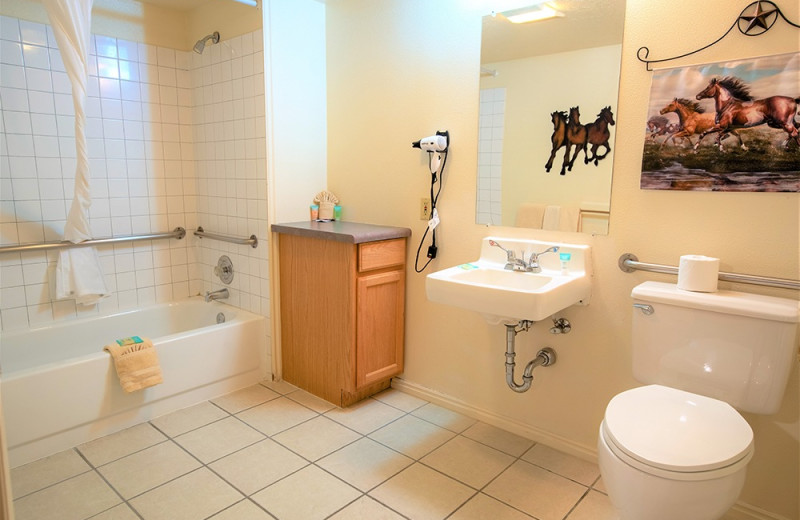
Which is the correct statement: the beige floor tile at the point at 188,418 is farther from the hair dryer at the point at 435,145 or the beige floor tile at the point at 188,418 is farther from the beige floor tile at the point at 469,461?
the hair dryer at the point at 435,145

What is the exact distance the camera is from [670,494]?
1.20m

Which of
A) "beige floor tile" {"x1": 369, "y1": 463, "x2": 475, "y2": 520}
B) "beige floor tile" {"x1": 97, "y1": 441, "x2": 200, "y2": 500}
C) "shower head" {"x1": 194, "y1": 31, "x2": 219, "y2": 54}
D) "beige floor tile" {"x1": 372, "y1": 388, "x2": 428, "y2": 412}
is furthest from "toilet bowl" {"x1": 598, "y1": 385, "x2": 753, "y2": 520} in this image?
"shower head" {"x1": 194, "y1": 31, "x2": 219, "y2": 54}

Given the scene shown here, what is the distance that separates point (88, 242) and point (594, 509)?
9.01 ft

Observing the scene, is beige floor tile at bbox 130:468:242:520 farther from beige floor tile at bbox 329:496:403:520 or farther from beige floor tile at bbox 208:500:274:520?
beige floor tile at bbox 329:496:403:520

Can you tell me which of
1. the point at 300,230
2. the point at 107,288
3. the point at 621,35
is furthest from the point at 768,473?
the point at 107,288

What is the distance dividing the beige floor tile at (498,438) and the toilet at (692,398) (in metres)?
0.66

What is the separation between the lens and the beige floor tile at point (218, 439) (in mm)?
2080

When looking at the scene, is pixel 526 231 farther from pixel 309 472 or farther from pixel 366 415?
pixel 309 472

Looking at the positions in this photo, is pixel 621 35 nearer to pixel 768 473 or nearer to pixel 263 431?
pixel 768 473

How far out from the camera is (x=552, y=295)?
1.71 meters

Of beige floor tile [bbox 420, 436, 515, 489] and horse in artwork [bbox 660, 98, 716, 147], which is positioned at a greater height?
horse in artwork [bbox 660, 98, 716, 147]

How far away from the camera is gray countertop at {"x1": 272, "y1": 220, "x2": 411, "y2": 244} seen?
89.9 inches

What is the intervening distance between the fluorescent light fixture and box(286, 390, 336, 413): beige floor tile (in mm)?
2012

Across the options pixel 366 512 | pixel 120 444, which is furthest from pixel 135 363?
pixel 366 512
